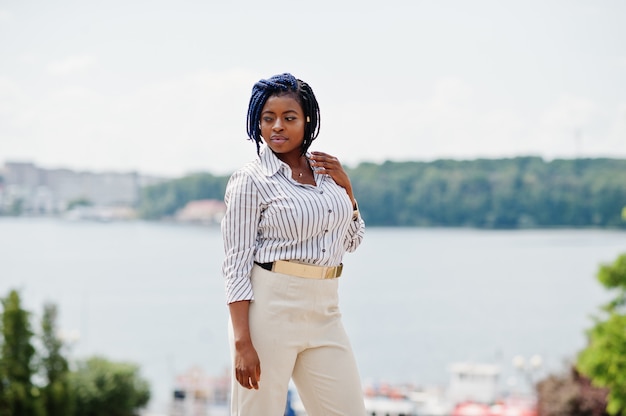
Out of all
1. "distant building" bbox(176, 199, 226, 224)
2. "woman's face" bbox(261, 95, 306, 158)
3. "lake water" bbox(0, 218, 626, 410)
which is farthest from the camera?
"distant building" bbox(176, 199, 226, 224)

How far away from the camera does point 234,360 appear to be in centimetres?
219

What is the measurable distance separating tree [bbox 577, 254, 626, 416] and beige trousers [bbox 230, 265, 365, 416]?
33.6 ft

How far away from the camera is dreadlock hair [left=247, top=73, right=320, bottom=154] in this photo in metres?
2.28

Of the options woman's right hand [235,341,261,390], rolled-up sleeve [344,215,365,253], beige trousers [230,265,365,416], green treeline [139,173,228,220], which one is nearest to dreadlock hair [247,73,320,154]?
rolled-up sleeve [344,215,365,253]

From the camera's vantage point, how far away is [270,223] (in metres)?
2.20

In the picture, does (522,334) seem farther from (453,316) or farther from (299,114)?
(299,114)

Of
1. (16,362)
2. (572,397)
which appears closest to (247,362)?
(16,362)

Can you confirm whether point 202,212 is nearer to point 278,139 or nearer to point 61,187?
point 61,187

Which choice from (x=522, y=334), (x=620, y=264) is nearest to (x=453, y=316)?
(x=522, y=334)

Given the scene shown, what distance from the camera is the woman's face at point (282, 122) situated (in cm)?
228

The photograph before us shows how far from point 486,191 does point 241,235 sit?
60504 mm

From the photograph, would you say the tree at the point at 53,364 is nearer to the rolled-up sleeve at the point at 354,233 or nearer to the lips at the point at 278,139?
the rolled-up sleeve at the point at 354,233

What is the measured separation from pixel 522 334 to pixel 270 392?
145ft

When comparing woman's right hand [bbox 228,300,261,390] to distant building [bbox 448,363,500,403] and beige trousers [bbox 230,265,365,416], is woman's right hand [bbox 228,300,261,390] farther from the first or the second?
distant building [bbox 448,363,500,403]
